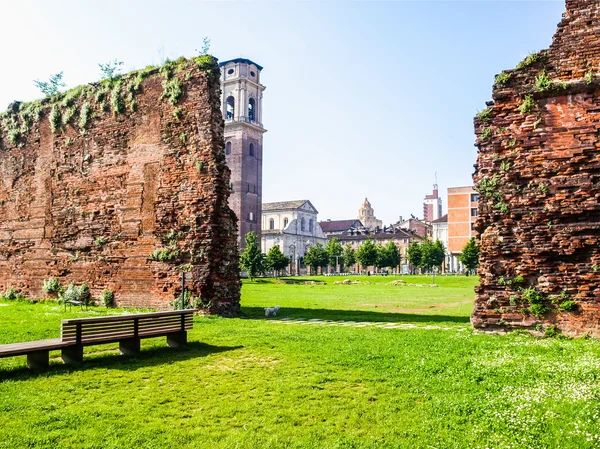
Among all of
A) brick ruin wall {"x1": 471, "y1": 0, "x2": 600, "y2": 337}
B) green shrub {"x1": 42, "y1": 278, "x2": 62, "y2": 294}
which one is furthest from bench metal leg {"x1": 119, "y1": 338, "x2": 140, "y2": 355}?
green shrub {"x1": 42, "y1": 278, "x2": 62, "y2": 294}

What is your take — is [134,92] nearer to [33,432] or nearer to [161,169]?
[161,169]

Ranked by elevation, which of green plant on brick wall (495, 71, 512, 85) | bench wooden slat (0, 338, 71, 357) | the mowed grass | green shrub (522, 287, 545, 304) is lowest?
the mowed grass

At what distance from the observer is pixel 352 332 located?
11.1 m

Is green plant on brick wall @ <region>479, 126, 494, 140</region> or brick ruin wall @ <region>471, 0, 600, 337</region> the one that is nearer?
brick ruin wall @ <region>471, 0, 600, 337</region>

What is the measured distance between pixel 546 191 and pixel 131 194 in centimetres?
1266

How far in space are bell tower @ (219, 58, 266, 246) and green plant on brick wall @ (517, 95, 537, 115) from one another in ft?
233

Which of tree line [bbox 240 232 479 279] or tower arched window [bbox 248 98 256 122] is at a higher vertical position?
tower arched window [bbox 248 98 256 122]

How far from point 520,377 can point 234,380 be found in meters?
4.00

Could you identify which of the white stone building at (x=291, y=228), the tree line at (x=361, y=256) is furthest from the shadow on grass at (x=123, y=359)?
the white stone building at (x=291, y=228)

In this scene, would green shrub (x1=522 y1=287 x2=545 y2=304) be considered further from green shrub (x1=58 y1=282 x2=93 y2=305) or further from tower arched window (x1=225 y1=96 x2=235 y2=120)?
tower arched window (x1=225 y1=96 x2=235 y2=120)

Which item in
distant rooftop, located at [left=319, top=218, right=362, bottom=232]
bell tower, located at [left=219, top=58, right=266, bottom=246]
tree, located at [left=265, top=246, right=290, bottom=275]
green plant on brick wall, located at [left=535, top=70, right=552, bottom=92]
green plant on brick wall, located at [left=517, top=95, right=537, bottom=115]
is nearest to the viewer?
green plant on brick wall, located at [left=535, top=70, right=552, bottom=92]

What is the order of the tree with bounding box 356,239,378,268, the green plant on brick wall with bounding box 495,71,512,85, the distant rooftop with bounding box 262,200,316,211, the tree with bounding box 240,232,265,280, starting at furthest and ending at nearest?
1. the distant rooftop with bounding box 262,200,316,211
2. the tree with bounding box 356,239,378,268
3. the tree with bounding box 240,232,265,280
4. the green plant on brick wall with bounding box 495,71,512,85

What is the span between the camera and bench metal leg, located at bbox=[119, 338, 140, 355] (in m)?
8.96

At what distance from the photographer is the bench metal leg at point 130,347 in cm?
896
